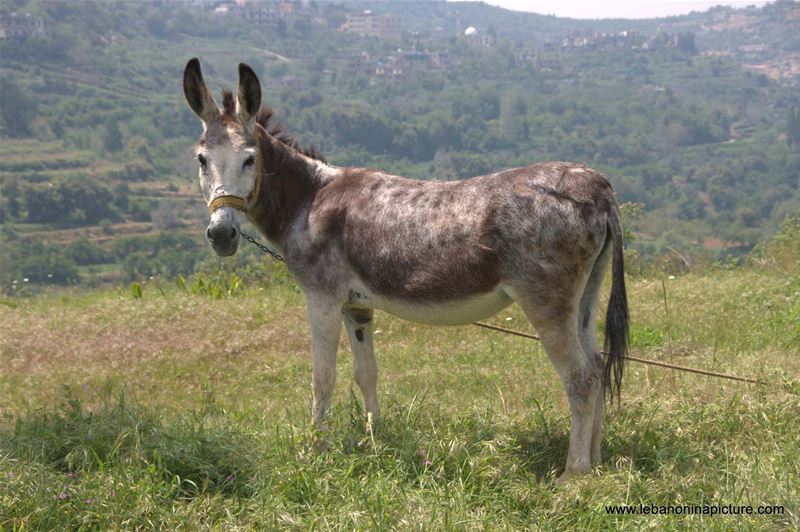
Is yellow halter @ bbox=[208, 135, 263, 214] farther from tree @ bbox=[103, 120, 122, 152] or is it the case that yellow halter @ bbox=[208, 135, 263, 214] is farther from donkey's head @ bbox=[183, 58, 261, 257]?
tree @ bbox=[103, 120, 122, 152]

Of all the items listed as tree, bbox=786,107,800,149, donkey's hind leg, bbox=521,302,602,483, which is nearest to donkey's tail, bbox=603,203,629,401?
donkey's hind leg, bbox=521,302,602,483

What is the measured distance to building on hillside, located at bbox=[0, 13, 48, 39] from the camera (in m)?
127

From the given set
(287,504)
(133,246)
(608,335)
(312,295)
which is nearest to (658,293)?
(608,335)

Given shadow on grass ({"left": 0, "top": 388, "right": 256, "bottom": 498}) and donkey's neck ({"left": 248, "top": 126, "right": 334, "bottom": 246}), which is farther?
donkey's neck ({"left": 248, "top": 126, "right": 334, "bottom": 246})

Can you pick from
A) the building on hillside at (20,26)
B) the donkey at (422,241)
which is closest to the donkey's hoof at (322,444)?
the donkey at (422,241)

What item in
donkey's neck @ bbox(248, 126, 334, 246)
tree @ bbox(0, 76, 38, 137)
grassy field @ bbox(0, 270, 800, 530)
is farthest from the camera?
tree @ bbox(0, 76, 38, 137)

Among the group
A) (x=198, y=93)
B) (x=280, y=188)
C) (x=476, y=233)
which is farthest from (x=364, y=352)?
(x=198, y=93)

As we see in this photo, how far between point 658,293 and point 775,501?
6.72m

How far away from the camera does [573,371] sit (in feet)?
18.0

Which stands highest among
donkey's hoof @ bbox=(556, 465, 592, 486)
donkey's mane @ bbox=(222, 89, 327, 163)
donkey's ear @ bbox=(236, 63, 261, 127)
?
donkey's ear @ bbox=(236, 63, 261, 127)

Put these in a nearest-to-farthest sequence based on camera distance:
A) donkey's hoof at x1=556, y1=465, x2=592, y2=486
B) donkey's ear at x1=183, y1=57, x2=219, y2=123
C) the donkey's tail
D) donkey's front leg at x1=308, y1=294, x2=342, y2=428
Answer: donkey's hoof at x1=556, y1=465, x2=592, y2=486 < the donkey's tail < donkey's ear at x1=183, y1=57, x2=219, y2=123 < donkey's front leg at x1=308, y1=294, x2=342, y2=428

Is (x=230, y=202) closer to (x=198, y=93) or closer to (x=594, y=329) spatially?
(x=198, y=93)

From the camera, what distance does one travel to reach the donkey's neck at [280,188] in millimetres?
6363

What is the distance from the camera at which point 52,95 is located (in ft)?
391
